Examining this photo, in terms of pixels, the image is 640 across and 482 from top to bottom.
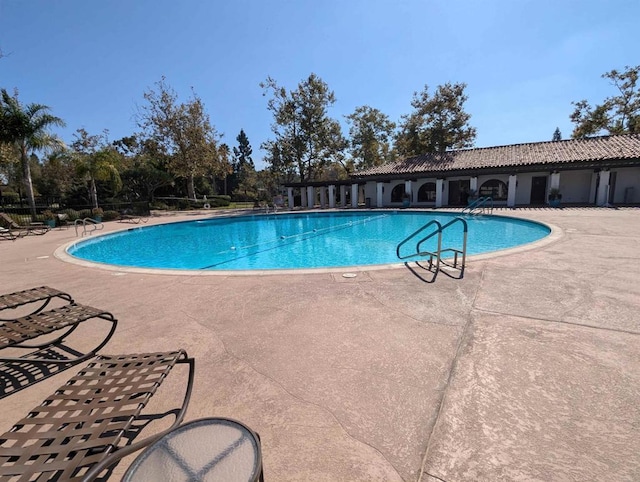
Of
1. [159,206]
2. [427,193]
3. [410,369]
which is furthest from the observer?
[159,206]

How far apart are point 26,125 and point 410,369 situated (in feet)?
82.9

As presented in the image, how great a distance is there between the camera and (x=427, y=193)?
28.1 metres

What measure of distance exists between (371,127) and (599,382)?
41.4m

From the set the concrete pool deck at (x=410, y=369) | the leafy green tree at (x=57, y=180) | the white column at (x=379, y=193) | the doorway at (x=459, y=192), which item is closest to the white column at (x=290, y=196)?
the white column at (x=379, y=193)

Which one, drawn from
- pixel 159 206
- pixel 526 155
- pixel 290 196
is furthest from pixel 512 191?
pixel 159 206

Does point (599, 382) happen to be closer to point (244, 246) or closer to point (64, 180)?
point (244, 246)

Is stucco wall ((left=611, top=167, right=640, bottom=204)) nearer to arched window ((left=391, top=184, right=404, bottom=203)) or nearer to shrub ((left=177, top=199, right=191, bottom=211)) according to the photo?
arched window ((left=391, top=184, right=404, bottom=203))

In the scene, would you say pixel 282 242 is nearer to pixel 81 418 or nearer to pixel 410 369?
pixel 410 369

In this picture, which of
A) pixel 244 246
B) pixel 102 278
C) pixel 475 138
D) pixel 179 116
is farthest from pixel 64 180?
pixel 475 138

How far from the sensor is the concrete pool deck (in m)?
1.88

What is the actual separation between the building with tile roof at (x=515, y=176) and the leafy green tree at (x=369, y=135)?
40.9 feet

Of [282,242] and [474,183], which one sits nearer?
[282,242]

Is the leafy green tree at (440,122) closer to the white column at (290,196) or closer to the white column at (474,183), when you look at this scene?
the white column at (474,183)

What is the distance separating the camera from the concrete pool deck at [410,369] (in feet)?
6.18
